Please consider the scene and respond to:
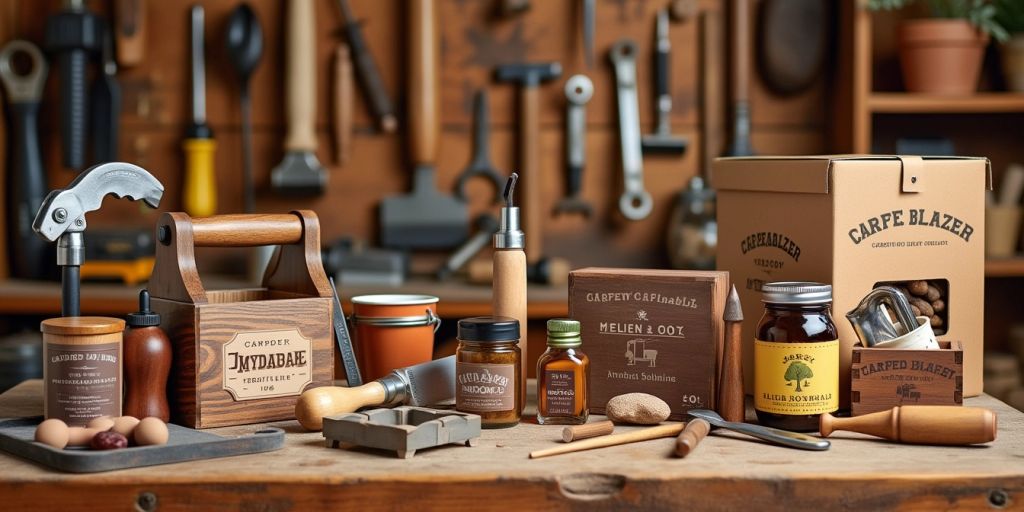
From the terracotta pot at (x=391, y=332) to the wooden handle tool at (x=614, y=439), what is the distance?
1.09ft

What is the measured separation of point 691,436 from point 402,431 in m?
0.30

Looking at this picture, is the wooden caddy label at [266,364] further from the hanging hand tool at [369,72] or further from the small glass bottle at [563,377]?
the hanging hand tool at [369,72]

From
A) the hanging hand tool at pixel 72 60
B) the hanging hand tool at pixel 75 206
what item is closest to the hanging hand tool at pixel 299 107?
the hanging hand tool at pixel 72 60

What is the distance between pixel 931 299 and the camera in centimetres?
147

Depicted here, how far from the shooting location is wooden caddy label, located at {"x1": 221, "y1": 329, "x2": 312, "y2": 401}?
4.33 feet

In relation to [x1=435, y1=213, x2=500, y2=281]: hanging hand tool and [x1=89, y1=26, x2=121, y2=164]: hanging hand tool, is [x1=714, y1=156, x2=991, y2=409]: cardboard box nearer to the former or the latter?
[x1=435, y1=213, x2=500, y2=281]: hanging hand tool

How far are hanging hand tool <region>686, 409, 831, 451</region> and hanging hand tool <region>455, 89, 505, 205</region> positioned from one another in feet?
6.16

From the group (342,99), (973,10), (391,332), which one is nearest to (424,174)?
(342,99)

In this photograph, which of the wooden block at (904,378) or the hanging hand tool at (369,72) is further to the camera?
the hanging hand tool at (369,72)

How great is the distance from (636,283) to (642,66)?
6.11 feet

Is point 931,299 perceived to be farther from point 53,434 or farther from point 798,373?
point 53,434

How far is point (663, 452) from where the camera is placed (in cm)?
120

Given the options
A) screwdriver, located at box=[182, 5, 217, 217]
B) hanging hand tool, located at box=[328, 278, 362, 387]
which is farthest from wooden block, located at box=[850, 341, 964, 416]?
screwdriver, located at box=[182, 5, 217, 217]

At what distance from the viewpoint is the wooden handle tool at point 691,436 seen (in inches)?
46.2
